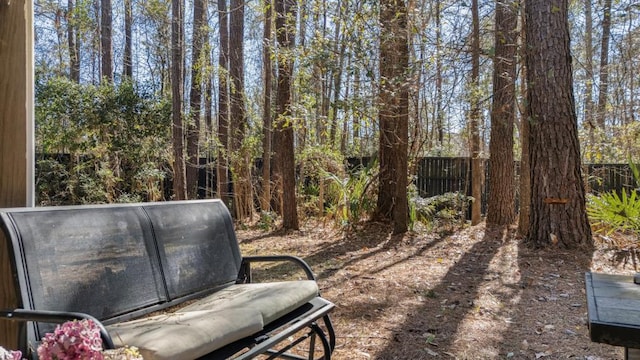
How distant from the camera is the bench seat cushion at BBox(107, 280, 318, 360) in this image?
4.87 ft

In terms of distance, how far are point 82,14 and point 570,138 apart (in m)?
11.8

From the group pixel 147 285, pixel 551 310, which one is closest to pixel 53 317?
pixel 147 285

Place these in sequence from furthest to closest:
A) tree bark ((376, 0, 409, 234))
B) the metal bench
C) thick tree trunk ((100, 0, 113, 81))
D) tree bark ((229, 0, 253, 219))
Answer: thick tree trunk ((100, 0, 113, 81)), tree bark ((229, 0, 253, 219)), tree bark ((376, 0, 409, 234)), the metal bench

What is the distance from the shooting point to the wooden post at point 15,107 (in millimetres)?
1899

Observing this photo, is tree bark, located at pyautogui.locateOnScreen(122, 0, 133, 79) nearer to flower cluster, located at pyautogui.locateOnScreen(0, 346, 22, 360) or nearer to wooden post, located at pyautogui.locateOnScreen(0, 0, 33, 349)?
wooden post, located at pyautogui.locateOnScreen(0, 0, 33, 349)

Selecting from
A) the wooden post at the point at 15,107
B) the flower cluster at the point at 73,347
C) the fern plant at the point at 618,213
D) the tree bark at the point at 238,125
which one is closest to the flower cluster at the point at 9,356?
the flower cluster at the point at 73,347

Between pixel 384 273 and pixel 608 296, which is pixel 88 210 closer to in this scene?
pixel 608 296

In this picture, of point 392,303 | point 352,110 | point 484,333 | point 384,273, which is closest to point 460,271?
point 384,273

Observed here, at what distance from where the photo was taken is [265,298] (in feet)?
6.82

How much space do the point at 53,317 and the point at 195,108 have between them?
30.4 feet

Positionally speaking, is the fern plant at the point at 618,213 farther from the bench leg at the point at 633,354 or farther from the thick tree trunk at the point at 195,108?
the thick tree trunk at the point at 195,108

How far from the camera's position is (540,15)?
4.70 meters

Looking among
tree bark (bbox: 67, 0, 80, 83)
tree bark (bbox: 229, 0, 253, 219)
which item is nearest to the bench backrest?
tree bark (bbox: 229, 0, 253, 219)

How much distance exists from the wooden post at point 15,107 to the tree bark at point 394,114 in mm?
3798
